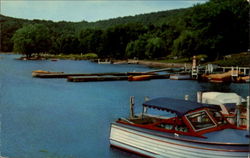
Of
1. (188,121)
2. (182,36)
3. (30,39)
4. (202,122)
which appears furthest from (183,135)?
(30,39)

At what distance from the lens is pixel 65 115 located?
37219mm

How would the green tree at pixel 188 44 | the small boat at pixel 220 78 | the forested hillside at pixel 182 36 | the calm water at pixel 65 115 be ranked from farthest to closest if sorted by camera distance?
the green tree at pixel 188 44 < the forested hillside at pixel 182 36 < the small boat at pixel 220 78 < the calm water at pixel 65 115

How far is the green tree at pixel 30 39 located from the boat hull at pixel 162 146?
534 ft

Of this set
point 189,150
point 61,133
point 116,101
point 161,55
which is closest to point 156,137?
point 189,150

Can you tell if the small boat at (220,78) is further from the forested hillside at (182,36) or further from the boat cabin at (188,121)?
the boat cabin at (188,121)

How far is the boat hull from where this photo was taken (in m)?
18.5

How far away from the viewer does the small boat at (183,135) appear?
18.8 meters

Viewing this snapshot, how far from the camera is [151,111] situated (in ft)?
122

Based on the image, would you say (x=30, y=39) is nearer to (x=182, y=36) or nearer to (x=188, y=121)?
(x=182, y=36)

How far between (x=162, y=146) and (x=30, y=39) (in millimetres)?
172584

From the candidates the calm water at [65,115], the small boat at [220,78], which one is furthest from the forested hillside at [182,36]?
the calm water at [65,115]

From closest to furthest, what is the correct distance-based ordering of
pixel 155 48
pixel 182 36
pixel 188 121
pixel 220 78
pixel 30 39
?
pixel 188 121 < pixel 220 78 < pixel 182 36 < pixel 155 48 < pixel 30 39

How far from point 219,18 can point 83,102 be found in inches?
2998

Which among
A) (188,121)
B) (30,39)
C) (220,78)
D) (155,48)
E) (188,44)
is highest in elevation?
(30,39)
